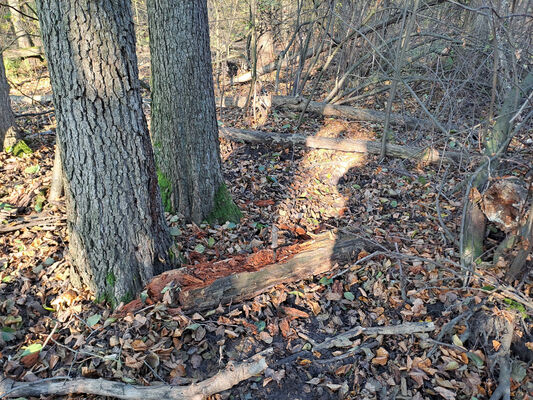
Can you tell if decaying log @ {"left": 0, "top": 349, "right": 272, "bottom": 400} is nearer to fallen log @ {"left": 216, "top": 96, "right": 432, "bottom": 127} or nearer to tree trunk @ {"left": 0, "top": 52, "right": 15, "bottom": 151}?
tree trunk @ {"left": 0, "top": 52, "right": 15, "bottom": 151}

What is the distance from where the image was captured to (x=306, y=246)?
3807 millimetres

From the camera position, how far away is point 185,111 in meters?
4.05

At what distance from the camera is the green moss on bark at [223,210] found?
4.44m

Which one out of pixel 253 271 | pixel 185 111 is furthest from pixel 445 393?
pixel 185 111

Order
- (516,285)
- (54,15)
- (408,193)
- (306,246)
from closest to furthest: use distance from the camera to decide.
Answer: (54,15)
(516,285)
(306,246)
(408,193)

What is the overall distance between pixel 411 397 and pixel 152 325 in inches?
78.2

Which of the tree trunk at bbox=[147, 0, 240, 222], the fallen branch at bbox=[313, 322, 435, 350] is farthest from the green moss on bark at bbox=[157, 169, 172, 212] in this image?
the fallen branch at bbox=[313, 322, 435, 350]

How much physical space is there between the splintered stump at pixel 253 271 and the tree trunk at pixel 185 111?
1.03 metres

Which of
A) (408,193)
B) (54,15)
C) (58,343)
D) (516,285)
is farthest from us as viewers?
(408,193)

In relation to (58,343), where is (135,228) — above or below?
above

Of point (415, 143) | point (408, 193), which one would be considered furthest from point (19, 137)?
point (415, 143)

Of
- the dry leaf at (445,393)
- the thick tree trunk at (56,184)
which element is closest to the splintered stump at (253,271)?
the dry leaf at (445,393)

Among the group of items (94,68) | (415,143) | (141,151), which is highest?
(94,68)

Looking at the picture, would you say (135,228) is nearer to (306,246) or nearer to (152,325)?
(152,325)
